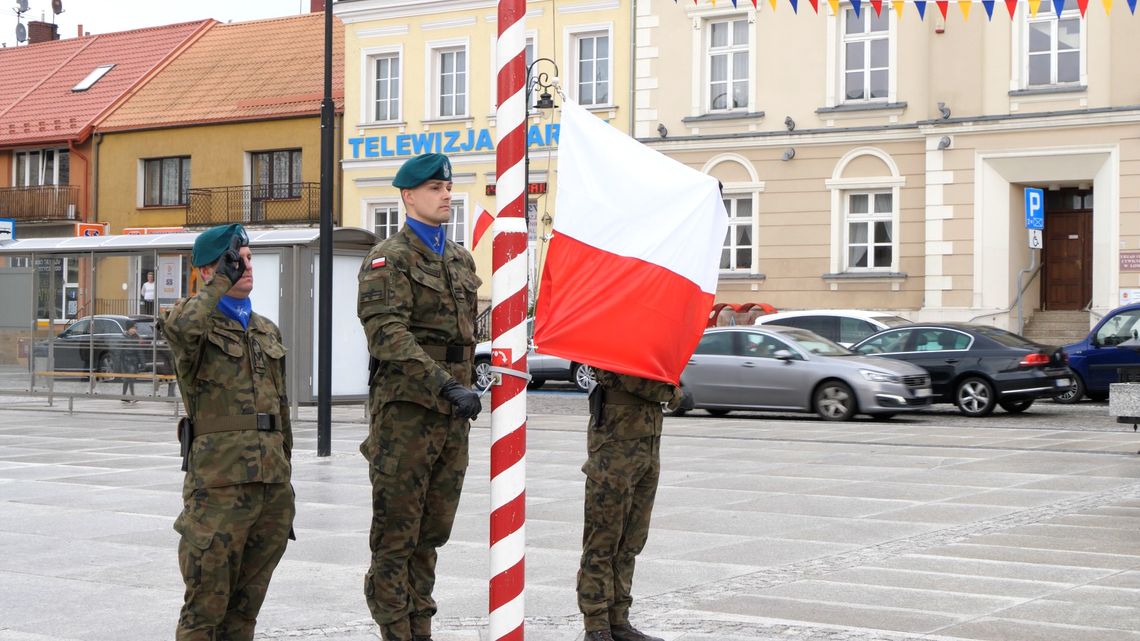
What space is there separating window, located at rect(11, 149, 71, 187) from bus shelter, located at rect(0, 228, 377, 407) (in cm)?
2338

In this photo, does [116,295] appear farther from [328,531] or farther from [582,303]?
[582,303]

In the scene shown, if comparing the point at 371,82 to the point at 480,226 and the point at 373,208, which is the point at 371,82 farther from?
the point at 480,226

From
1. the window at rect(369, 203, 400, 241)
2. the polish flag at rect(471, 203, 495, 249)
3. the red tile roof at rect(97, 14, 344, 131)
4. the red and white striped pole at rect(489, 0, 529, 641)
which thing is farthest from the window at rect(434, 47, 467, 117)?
the red and white striped pole at rect(489, 0, 529, 641)

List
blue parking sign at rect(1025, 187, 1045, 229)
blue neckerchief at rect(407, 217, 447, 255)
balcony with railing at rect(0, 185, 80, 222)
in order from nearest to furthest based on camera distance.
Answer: blue neckerchief at rect(407, 217, 447, 255) → blue parking sign at rect(1025, 187, 1045, 229) → balcony with railing at rect(0, 185, 80, 222)

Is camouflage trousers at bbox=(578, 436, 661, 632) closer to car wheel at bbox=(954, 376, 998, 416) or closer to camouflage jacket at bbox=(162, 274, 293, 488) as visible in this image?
camouflage jacket at bbox=(162, 274, 293, 488)

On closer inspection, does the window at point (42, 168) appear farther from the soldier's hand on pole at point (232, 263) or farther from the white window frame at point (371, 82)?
the soldier's hand on pole at point (232, 263)

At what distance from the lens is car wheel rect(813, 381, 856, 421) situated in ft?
70.2

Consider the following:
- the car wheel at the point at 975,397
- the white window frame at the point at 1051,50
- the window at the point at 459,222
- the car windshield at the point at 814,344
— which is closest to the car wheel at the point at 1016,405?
the car wheel at the point at 975,397

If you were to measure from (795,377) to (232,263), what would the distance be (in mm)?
A: 16856

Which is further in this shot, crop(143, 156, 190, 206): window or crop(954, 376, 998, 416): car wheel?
crop(143, 156, 190, 206): window

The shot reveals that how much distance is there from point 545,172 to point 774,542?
26.4 m

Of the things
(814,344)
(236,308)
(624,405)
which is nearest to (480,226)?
(814,344)

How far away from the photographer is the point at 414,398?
249 inches

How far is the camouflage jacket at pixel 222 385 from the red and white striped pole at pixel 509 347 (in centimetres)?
88
